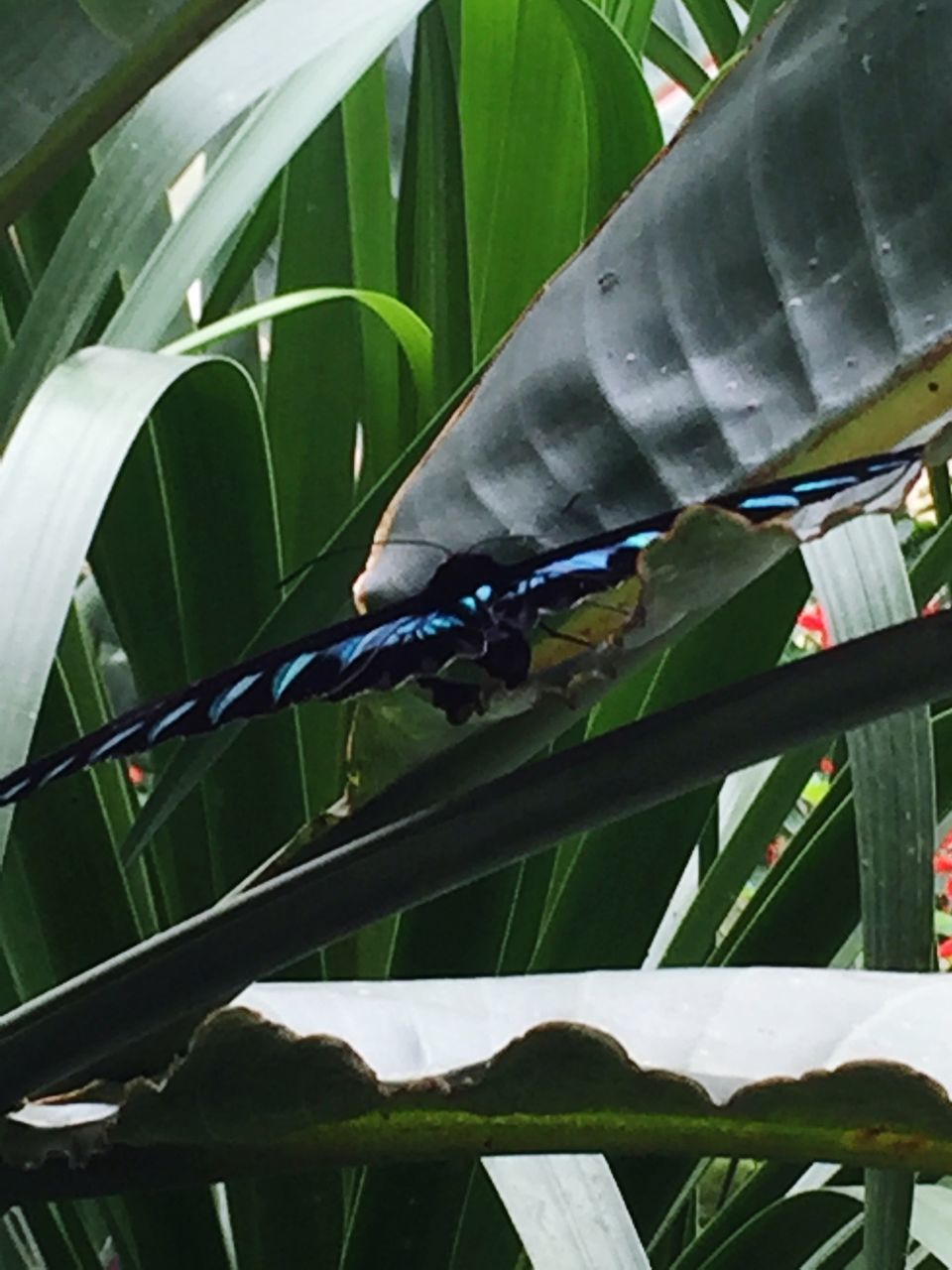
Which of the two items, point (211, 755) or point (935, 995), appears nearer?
point (935, 995)

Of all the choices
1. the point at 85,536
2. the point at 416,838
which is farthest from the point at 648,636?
the point at 85,536

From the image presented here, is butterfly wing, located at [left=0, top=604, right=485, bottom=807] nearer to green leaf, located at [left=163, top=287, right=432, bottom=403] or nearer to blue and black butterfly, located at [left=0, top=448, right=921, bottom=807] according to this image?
blue and black butterfly, located at [left=0, top=448, right=921, bottom=807]

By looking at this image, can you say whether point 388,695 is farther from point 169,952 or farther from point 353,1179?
point 353,1179

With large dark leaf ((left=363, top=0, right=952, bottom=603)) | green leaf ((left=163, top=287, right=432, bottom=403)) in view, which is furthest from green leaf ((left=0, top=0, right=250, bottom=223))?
green leaf ((left=163, top=287, right=432, bottom=403))

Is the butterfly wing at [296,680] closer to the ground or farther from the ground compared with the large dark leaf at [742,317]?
closer to the ground

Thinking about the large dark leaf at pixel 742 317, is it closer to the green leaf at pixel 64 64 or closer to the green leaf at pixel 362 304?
the green leaf at pixel 64 64

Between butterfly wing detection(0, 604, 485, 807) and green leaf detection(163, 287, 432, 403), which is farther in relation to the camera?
green leaf detection(163, 287, 432, 403)

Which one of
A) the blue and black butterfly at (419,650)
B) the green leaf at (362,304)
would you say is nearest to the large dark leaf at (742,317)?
the blue and black butterfly at (419,650)

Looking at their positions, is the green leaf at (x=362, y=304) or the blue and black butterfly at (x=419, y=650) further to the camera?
the green leaf at (x=362, y=304)
